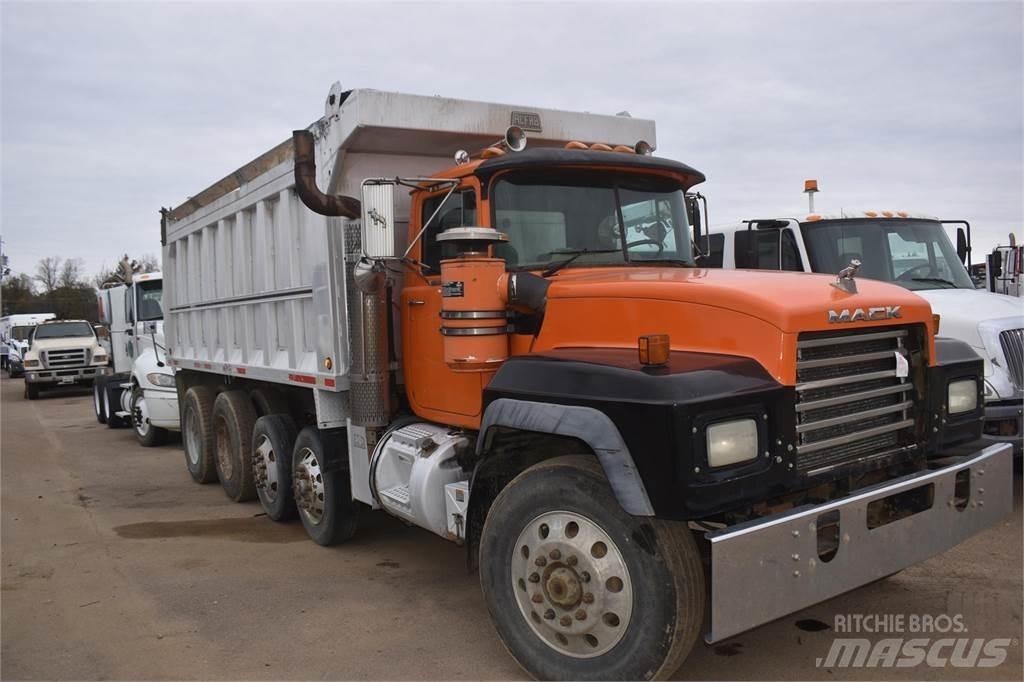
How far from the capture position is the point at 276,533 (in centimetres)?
691

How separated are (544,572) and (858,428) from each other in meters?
1.63

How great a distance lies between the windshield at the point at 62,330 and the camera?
76.1ft

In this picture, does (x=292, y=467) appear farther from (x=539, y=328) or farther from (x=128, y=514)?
(x=539, y=328)

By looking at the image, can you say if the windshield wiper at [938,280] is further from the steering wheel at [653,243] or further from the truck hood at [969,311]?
the steering wheel at [653,243]

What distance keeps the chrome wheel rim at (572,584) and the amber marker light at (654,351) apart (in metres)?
0.74

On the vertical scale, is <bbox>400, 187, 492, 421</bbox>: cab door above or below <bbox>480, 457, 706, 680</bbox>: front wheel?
above

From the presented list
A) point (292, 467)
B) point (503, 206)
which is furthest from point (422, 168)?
point (292, 467)

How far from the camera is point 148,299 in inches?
578

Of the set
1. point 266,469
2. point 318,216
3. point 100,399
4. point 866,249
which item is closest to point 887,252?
point 866,249

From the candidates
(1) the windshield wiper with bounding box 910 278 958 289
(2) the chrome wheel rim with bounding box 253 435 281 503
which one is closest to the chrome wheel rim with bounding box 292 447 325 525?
(2) the chrome wheel rim with bounding box 253 435 281 503

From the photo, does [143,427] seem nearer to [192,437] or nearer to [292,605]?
[192,437]

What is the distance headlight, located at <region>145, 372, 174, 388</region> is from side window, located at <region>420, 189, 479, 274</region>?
8.33 meters

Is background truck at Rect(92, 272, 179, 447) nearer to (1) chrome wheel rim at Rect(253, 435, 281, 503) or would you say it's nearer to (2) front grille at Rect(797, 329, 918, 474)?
(1) chrome wheel rim at Rect(253, 435, 281, 503)

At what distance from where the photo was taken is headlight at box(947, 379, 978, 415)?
4.38 meters
